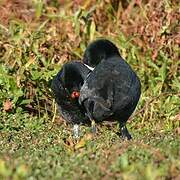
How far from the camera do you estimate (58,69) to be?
8352 mm

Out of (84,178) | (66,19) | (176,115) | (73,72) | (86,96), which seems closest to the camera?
(84,178)

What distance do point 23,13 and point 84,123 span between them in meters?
3.71

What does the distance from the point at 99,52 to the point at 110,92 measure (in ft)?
3.55

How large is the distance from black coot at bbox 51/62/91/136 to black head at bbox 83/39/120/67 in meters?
0.13

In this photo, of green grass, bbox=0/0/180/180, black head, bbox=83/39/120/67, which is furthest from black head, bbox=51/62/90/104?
green grass, bbox=0/0/180/180

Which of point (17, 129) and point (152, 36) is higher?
point (152, 36)

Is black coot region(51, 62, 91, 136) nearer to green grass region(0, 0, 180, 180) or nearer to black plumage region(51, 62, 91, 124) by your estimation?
black plumage region(51, 62, 91, 124)

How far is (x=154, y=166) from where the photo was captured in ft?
14.5

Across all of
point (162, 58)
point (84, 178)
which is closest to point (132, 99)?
point (84, 178)

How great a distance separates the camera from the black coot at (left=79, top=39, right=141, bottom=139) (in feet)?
19.9

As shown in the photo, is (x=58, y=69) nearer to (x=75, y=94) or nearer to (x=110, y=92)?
(x=75, y=94)

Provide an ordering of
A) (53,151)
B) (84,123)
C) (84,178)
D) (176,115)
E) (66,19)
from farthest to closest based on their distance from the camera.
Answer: (66,19)
(176,115)
(84,123)
(53,151)
(84,178)

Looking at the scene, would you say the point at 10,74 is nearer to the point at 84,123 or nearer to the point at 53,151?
the point at 84,123

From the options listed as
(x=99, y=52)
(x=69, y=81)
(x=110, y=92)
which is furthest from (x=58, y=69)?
(x=110, y=92)
